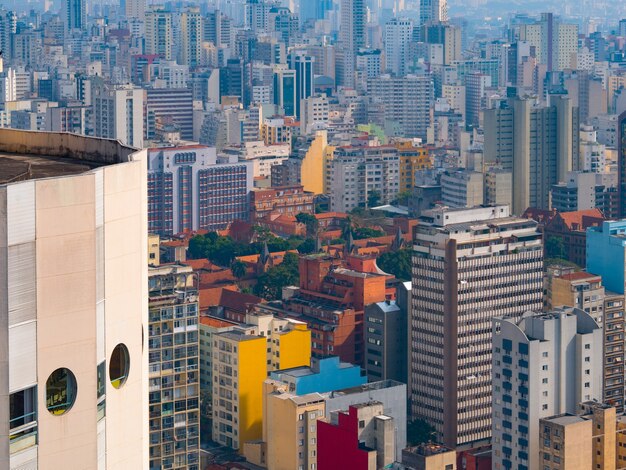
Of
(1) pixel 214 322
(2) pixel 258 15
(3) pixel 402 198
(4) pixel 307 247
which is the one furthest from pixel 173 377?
(2) pixel 258 15

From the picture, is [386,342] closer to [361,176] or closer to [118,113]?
[361,176]

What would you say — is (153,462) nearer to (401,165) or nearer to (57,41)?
(401,165)

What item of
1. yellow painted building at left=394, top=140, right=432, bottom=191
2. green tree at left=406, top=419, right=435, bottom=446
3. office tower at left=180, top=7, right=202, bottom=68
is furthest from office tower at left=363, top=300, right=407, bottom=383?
office tower at left=180, top=7, right=202, bottom=68

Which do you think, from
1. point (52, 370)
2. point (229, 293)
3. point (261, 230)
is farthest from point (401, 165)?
point (52, 370)

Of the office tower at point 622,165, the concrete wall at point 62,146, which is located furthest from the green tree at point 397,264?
the concrete wall at point 62,146

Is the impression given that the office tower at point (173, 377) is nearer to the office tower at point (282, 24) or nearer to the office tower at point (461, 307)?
the office tower at point (461, 307)
